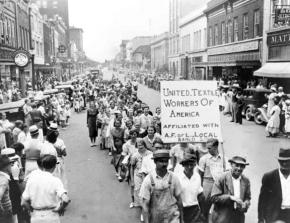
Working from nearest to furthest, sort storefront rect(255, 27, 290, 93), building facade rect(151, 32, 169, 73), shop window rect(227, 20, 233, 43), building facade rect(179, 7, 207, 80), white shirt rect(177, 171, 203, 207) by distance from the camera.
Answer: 1. white shirt rect(177, 171, 203, 207)
2. storefront rect(255, 27, 290, 93)
3. shop window rect(227, 20, 233, 43)
4. building facade rect(179, 7, 207, 80)
5. building facade rect(151, 32, 169, 73)

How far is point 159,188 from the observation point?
4762 millimetres

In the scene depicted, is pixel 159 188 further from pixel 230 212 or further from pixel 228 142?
pixel 228 142

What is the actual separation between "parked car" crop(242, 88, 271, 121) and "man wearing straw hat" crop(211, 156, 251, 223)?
16015mm

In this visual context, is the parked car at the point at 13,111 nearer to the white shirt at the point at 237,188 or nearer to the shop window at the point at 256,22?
the white shirt at the point at 237,188

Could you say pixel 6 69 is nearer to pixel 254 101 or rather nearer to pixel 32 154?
pixel 254 101

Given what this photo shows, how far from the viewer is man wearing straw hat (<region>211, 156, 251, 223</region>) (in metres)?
4.89

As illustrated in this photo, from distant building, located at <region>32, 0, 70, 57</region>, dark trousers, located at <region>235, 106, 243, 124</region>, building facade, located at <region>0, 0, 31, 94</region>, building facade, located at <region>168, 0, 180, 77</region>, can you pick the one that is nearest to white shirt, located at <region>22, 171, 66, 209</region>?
dark trousers, located at <region>235, 106, 243, 124</region>

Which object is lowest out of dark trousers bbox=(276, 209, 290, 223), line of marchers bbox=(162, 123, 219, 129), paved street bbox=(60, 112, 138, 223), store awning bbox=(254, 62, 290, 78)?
paved street bbox=(60, 112, 138, 223)

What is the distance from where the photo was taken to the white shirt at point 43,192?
470 centimetres

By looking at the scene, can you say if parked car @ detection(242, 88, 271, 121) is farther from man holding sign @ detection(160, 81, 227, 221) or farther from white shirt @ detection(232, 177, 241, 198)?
white shirt @ detection(232, 177, 241, 198)

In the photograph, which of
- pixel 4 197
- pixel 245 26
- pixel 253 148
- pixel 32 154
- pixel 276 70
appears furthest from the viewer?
pixel 245 26

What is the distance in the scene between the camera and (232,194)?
4906 mm

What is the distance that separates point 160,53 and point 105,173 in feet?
239

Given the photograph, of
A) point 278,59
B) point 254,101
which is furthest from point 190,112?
point 278,59
